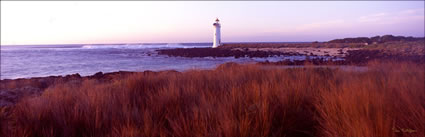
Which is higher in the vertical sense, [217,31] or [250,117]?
[217,31]

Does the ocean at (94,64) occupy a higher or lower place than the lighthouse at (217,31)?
lower

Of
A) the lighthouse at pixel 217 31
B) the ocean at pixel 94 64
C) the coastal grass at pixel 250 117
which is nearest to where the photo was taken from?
the coastal grass at pixel 250 117

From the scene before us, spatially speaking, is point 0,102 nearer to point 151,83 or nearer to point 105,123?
point 151,83

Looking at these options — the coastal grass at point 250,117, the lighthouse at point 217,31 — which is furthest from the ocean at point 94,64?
the lighthouse at point 217,31

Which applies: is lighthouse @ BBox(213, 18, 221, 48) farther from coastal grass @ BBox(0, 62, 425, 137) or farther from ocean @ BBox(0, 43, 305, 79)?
coastal grass @ BBox(0, 62, 425, 137)

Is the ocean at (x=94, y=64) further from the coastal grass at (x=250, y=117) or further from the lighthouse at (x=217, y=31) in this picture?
the lighthouse at (x=217, y=31)

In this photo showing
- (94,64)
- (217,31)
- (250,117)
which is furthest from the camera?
(217,31)

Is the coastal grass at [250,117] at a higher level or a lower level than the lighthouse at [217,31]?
lower

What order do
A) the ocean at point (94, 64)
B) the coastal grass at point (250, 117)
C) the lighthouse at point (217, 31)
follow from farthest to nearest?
the lighthouse at point (217, 31)
the ocean at point (94, 64)
the coastal grass at point (250, 117)

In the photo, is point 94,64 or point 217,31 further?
point 217,31

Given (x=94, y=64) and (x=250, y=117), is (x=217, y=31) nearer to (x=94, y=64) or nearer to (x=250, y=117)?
(x=94, y=64)

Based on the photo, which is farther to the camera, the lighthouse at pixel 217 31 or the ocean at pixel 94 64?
the lighthouse at pixel 217 31

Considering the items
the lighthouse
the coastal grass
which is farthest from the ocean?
the lighthouse

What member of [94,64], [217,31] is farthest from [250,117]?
[217,31]
